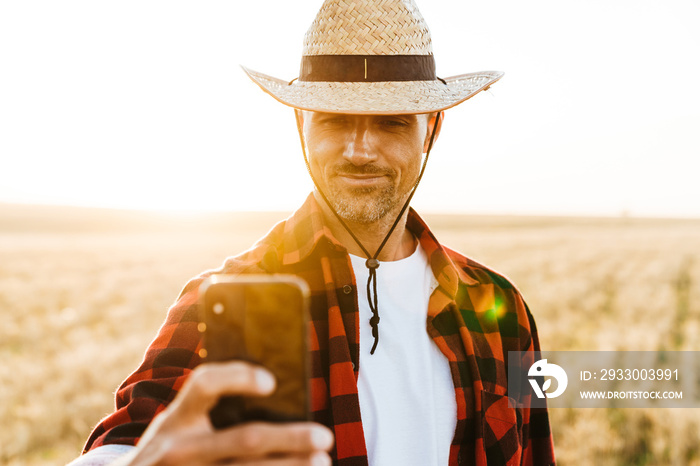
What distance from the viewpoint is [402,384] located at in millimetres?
2027

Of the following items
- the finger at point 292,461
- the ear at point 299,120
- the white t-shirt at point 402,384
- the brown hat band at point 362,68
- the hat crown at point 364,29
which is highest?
the hat crown at point 364,29

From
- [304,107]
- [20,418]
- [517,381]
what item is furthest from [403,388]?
[20,418]

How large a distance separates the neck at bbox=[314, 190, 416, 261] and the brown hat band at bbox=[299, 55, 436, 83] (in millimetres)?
536

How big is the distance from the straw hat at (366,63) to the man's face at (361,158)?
10 centimetres

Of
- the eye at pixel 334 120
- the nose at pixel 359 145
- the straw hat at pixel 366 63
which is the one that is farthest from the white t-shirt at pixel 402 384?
the straw hat at pixel 366 63

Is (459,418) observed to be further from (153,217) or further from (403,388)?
(153,217)

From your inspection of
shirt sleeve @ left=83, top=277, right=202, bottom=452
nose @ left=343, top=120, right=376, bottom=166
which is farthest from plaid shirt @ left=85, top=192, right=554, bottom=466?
nose @ left=343, top=120, right=376, bottom=166

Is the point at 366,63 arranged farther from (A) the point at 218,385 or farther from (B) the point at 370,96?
(A) the point at 218,385

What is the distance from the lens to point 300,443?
2.78ft

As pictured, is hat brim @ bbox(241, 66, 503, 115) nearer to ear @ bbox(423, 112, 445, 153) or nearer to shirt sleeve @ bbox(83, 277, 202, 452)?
ear @ bbox(423, 112, 445, 153)

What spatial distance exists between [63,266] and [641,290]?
24402 mm

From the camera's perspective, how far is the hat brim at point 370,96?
2.11 m

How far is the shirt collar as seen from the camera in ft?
7.10

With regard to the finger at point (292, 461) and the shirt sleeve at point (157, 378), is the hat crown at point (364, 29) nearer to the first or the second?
the shirt sleeve at point (157, 378)
